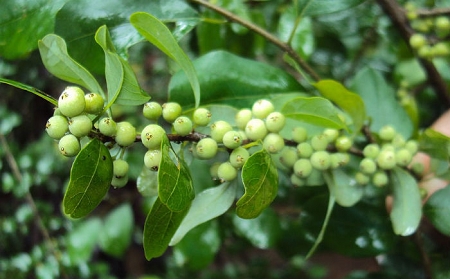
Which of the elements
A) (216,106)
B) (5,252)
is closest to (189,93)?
(216,106)

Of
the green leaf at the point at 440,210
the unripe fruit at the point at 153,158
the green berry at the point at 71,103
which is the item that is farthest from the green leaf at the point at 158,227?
the green leaf at the point at 440,210

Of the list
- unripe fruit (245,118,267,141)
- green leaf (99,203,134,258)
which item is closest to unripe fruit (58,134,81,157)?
unripe fruit (245,118,267,141)

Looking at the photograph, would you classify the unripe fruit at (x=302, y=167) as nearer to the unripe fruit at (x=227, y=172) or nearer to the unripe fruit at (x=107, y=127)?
the unripe fruit at (x=227, y=172)

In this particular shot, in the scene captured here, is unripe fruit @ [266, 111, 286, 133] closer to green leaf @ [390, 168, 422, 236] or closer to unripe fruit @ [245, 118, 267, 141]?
unripe fruit @ [245, 118, 267, 141]

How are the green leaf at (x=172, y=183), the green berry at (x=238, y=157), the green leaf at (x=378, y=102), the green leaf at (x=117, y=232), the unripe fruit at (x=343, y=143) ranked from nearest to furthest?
the green leaf at (x=172, y=183)
the green berry at (x=238, y=157)
the unripe fruit at (x=343, y=143)
the green leaf at (x=378, y=102)
the green leaf at (x=117, y=232)

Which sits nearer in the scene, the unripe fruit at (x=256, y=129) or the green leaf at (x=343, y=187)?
the unripe fruit at (x=256, y=129)

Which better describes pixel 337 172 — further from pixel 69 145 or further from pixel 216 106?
pixel 69 145
